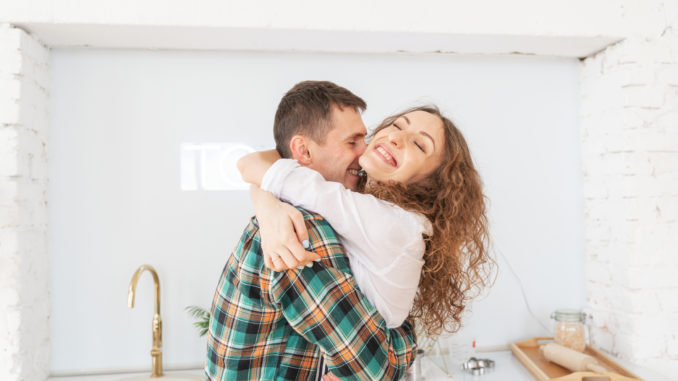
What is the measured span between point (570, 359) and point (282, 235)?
1.38m

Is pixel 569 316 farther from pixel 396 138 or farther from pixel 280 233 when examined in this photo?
pixel 280 233

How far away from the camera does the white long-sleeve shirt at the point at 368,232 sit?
1.02 m

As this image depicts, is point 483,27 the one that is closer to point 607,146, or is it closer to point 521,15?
point 521,15

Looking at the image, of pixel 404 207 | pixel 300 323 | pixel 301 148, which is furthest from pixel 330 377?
pixel 301 148

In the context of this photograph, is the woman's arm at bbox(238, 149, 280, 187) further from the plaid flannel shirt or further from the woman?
the plaid flannel shirt

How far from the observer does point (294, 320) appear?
3.17 feet

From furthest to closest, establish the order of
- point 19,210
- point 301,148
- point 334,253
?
point 19,210, point 301,148, point 334,253

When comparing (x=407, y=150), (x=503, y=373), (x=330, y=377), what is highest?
(x=407, y=150)

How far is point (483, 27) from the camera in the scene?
1.86 metres

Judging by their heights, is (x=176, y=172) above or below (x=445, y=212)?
above

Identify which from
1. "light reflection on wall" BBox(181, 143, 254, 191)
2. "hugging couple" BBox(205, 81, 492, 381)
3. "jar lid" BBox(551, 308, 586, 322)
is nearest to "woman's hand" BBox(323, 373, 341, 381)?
"hugging couple" BBox(205, 81, 492, 381)

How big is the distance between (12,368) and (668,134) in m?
2.51

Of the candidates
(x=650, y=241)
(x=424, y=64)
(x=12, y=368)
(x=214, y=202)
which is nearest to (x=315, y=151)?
(x=214, y=202)

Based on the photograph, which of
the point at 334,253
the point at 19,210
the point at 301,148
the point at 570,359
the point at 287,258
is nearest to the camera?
the point at 287,258
